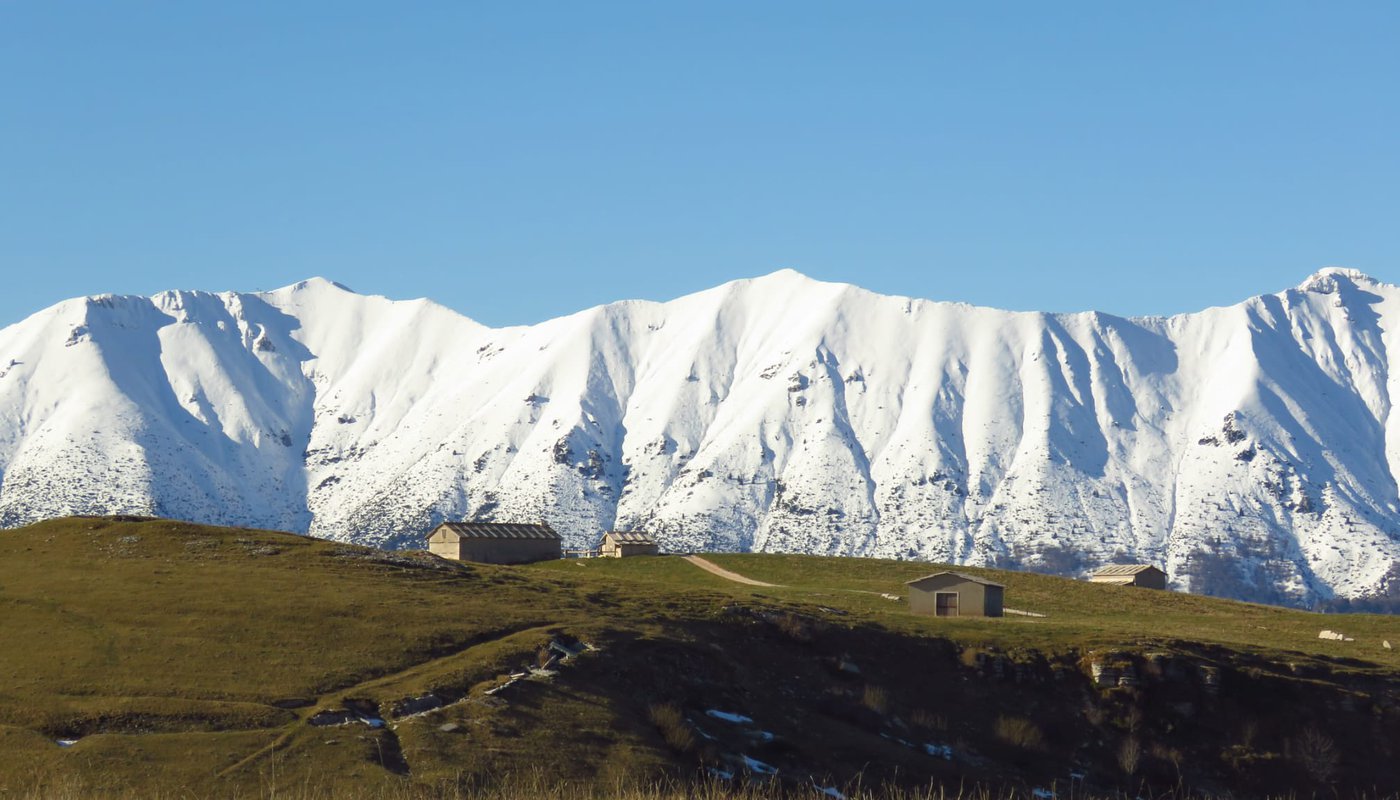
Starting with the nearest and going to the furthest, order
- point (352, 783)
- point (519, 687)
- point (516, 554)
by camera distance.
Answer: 1. point (352, 783)
2. point (519, 687)
3. point (516, 554)

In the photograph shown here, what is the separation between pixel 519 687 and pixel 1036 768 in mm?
22501

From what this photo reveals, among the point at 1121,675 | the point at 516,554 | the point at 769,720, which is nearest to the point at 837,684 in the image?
the point at 769,720

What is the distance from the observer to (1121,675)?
75.0m

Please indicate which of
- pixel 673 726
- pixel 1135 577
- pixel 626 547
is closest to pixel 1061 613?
pixel 1135 577

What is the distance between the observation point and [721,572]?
428 ft

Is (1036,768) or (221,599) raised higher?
(221,599)

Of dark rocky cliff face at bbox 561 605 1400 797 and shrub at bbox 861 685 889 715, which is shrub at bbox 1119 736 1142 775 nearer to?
dark rocky cliff face at bbox 561 605 1400 797

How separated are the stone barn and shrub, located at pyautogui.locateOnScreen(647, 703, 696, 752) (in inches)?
2643

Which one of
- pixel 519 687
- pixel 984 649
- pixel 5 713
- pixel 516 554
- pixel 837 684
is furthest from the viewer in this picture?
pixel 516 554

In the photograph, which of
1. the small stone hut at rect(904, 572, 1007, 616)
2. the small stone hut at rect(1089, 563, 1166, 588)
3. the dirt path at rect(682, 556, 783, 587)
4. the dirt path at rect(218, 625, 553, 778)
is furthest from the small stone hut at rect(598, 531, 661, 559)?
the dirt path at rect(218, 625, 553, 778)

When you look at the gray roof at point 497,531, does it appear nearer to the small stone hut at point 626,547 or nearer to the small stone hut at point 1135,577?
the small stone hut at point 626,547

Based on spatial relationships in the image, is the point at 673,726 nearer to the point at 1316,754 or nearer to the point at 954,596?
the point at 1316,754

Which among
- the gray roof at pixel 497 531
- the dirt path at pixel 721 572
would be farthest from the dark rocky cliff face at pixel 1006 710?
the gray roof at pixel 497 531

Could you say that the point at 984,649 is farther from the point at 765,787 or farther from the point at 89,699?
the point at 89,699
